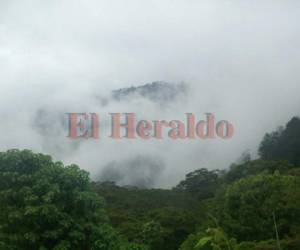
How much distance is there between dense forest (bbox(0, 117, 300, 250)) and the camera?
1411 centimetres

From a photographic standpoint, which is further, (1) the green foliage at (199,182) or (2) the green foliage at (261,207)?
(1) the green foliage at (199,182)

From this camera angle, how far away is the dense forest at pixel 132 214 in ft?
46.3

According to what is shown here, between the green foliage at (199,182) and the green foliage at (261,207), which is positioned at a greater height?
the green foliage at (199,182)

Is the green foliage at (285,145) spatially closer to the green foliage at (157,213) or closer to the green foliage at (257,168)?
the green foliage at (257,168)

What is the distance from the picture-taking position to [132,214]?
42906 mm

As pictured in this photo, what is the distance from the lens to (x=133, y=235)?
1310 inches

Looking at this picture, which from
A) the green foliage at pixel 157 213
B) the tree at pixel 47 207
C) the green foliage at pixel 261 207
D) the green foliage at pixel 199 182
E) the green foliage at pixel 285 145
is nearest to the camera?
the tree at pixel 47 207

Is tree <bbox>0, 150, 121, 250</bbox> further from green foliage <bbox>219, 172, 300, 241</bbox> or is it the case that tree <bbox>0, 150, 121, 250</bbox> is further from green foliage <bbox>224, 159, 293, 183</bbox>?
green foliage <bbox>224, 159, 293, 183</bbox>

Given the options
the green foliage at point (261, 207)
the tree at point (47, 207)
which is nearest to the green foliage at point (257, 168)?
the green foliage at point (261, 207)

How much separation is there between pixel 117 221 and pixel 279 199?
55.2 ft

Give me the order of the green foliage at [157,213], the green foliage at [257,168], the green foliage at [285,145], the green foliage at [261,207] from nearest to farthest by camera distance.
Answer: the green foliage at [261,207] < the green foliage at [157,213] < the green foliage at [257,168] < the green foliage at [285,145]

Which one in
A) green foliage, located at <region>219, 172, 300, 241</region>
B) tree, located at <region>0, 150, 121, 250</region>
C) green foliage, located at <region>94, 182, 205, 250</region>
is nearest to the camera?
tree, located at <region>0, 150, 121, 250</region>

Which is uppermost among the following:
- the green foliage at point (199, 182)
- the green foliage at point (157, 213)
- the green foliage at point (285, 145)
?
the green foliage at point (285, 145)

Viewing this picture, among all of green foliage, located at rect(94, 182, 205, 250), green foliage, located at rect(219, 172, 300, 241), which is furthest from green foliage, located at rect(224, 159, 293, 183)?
green foliage, located at rect(219, 172, 300, 241)
